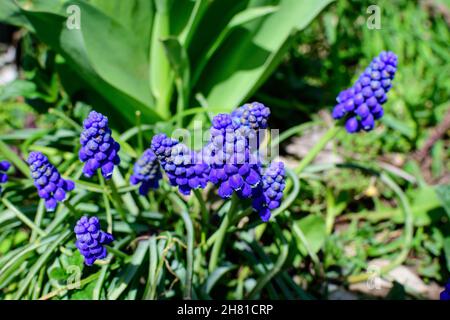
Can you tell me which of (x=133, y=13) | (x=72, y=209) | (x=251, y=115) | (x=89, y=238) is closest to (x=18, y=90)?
(x=133, y=13)

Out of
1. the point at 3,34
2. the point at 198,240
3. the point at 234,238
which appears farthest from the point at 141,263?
the point at 3,34

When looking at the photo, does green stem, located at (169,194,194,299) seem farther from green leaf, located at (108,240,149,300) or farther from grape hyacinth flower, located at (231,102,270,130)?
grape hyacinth flower, located at (231,102,270,130)

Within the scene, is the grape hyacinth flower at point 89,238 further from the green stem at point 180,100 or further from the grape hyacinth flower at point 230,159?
the green stem at point 180,100

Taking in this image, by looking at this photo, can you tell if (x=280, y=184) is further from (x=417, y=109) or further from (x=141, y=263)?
(x=417, y=109)

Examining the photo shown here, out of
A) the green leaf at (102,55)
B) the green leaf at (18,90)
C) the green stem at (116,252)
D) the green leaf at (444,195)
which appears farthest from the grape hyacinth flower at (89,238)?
the green leaf at (444,195)

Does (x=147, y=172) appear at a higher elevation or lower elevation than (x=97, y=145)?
lower

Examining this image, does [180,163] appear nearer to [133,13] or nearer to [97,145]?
[97,145]

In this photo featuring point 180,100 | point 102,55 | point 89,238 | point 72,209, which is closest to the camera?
point 89,238

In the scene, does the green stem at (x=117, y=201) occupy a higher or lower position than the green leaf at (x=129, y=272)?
higher
